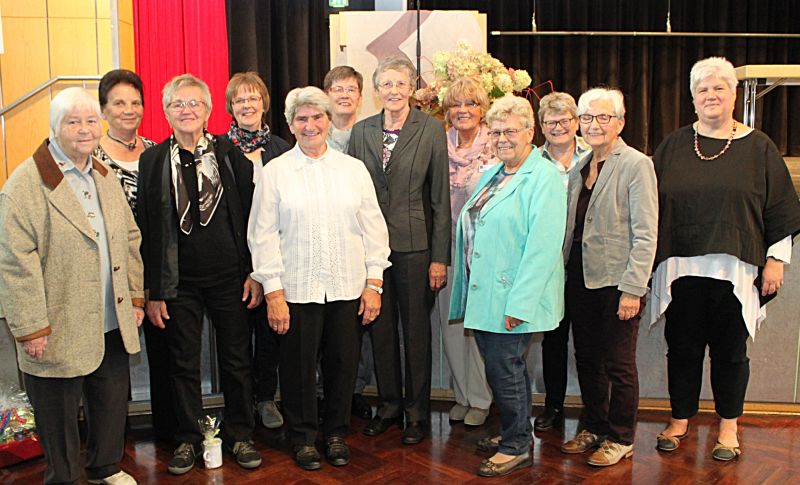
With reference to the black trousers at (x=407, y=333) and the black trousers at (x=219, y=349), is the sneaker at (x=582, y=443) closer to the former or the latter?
the black trousers at (x=407, y=333)

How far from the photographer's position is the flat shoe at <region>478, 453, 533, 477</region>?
9.43 feet

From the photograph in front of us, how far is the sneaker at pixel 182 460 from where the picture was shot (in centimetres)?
294

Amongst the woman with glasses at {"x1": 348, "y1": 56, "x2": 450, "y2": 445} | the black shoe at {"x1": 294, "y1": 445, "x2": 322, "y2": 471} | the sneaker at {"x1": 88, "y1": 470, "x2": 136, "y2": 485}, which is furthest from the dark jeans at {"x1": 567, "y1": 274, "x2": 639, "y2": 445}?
the sneaker at {"x1": 88, "y1": 470, "x2": 136, "y2": 485}

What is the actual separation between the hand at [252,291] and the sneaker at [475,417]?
119cm

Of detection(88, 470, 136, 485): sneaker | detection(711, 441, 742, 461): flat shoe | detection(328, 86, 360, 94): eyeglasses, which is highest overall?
detection(328, 86, 360, 94): eyeglasses

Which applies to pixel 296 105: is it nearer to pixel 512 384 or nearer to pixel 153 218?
pixel 153 218

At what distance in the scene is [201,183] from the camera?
2.82m

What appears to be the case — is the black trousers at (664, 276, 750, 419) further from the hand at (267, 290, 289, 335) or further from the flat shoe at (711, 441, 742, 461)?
the hand at (267, 290, 289, 335)

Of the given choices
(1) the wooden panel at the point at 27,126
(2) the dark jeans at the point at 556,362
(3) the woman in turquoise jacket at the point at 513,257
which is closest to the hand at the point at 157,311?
(3) the woman in turquoise jacket at the point at 513,257

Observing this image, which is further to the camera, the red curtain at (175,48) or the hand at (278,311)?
the red curtain at (175,48)

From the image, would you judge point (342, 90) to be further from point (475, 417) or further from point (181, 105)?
point (475, 417)

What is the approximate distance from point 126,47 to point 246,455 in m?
3.37

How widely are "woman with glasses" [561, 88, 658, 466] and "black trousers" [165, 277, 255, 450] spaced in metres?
1.39

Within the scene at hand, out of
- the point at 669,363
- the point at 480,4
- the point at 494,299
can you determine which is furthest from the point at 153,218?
the point at 480,4
